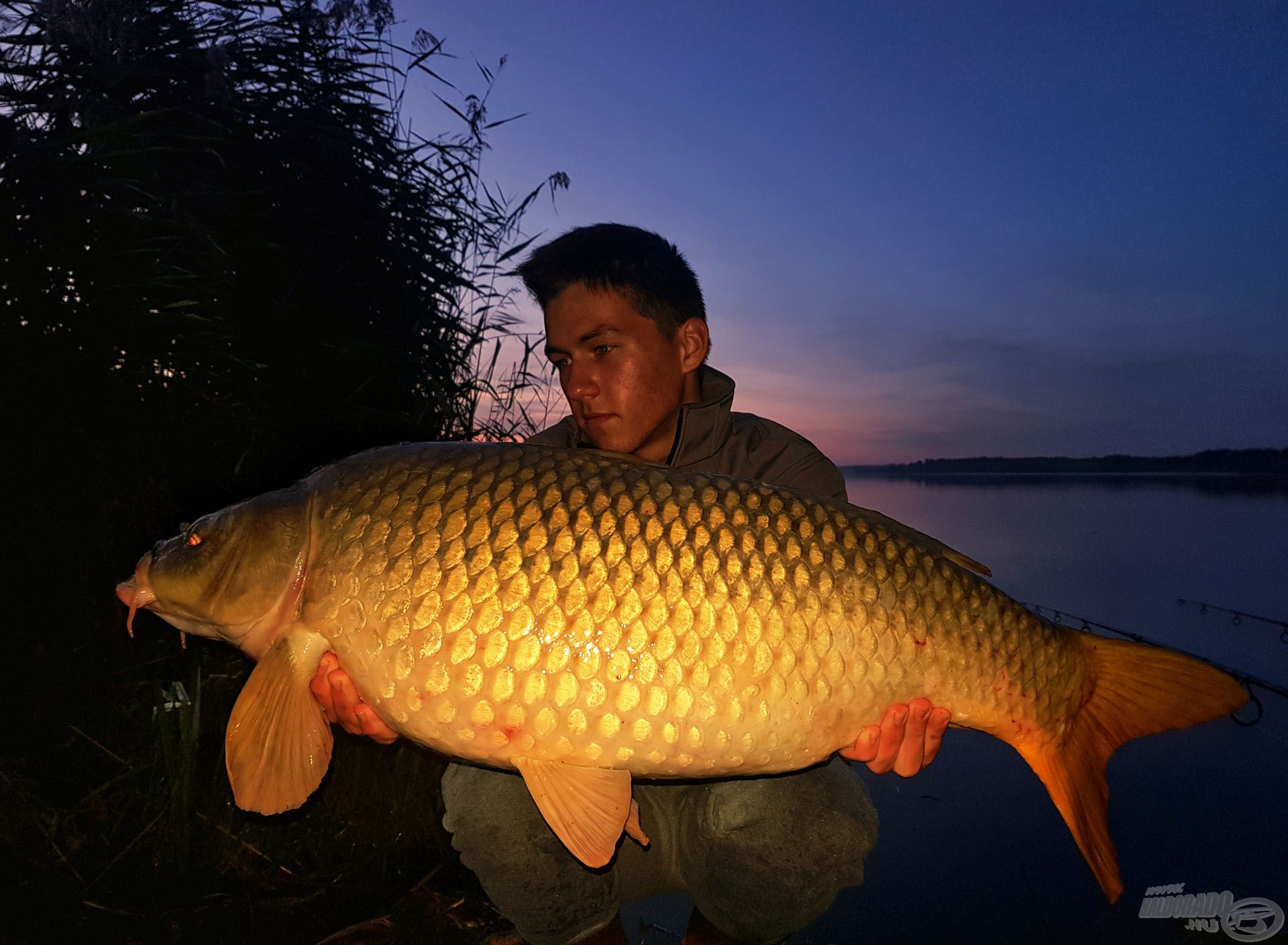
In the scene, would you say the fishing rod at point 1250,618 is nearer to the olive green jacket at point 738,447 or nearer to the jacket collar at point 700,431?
the olive green jacket at point 738,447

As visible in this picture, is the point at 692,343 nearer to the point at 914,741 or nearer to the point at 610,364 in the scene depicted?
the point at 610,364

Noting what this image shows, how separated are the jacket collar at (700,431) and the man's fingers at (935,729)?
31.3 inches

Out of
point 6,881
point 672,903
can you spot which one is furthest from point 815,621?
point 6,881

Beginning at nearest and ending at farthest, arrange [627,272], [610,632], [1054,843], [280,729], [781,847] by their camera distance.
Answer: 1. [610,632]
2. [280,729]
3. [781,847]
4. [627,272]
5. [1054,843]

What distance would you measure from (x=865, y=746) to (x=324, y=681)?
896 millimetres

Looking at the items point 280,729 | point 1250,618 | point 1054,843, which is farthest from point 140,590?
point 1250,618

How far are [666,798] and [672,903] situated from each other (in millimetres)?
718

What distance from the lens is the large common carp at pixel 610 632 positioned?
39.1 inches

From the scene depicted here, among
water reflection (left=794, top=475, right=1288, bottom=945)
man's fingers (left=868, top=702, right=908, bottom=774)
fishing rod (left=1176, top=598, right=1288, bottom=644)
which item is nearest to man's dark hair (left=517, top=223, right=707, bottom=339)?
man's fingers (left=868, top=702, right=908, bottom=774)

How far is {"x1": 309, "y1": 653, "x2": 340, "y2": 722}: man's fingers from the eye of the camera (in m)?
1.11

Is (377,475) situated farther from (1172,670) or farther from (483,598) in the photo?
(1172,670)

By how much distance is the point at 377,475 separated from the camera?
1.13 meters

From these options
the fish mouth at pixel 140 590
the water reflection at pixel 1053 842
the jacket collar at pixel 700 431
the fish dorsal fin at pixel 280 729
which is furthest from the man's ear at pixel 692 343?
the water reflection at pixel 1053 842

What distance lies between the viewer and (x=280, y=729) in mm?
1094
